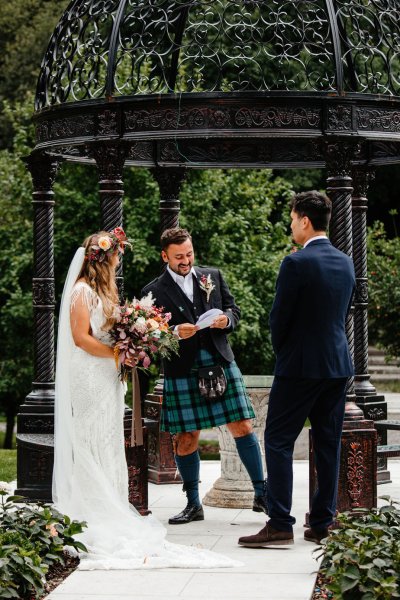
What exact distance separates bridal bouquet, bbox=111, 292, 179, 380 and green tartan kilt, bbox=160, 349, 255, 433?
0.70m

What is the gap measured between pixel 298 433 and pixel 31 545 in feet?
5.40

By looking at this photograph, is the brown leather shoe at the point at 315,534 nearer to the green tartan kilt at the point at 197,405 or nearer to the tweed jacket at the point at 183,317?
the green tartan kilt at the point at 197,405

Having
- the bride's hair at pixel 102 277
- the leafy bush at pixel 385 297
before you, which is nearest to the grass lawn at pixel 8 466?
the bride's hair at pixel 102 277

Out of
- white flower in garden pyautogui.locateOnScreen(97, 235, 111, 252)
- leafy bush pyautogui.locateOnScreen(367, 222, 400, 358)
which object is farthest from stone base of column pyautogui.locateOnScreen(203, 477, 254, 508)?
leafy bush pyautogui.locateOnScreen(367, 222, 400, 358)

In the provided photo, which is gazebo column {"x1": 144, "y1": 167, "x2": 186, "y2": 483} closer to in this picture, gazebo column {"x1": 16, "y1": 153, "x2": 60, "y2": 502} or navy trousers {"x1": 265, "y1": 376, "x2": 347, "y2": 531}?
gazebo column {"x1": 16, "y1": 153, "x2": 60, "y2": 502}

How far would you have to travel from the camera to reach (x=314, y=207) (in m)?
6.55

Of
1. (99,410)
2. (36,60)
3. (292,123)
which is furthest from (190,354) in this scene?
(36,60)

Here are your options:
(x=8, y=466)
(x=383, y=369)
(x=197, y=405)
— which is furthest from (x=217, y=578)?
(x=383, y=369)

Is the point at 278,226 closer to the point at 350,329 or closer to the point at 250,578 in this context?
the point at 350,329

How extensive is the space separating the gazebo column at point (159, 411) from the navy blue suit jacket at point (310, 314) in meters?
3.08

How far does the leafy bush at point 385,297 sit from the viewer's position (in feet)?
62.3

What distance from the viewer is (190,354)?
7562mm

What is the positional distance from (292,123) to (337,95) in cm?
33

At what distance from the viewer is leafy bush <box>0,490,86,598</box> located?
5555mm
